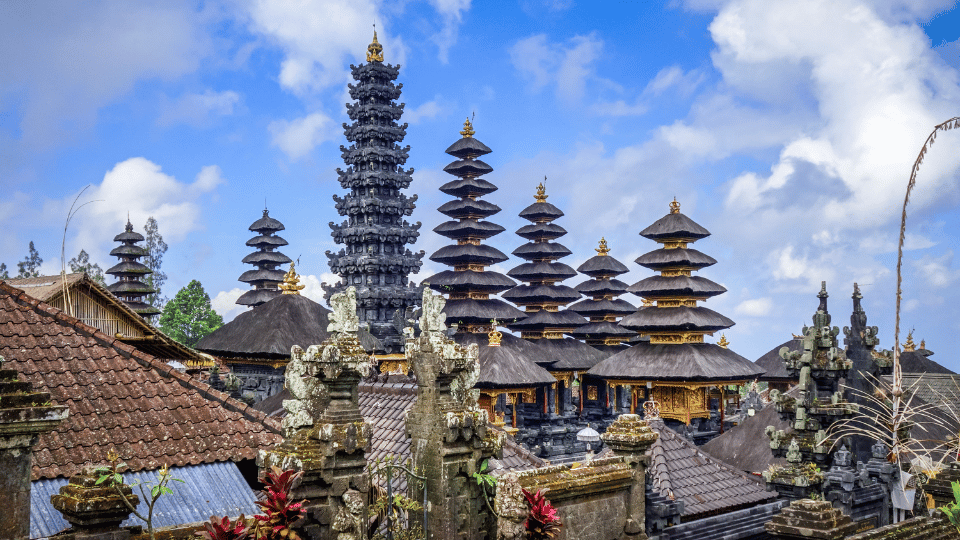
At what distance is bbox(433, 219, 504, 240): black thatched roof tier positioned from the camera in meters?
41.3

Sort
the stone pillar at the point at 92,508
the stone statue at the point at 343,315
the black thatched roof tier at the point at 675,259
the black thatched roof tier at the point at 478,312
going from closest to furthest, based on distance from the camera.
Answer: the stone pillar at the point at 92,508 → the stone statue at the point at 343,315 → the black thatched roof tier at the point at 675,259 → the black thatched roof tier at the point at 478,312

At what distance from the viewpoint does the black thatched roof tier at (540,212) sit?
45.9 meters

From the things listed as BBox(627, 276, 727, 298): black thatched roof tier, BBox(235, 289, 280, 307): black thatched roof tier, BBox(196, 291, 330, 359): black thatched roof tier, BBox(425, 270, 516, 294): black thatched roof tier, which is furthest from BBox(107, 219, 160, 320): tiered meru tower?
BBox(627, 276, 727, 298): black thatched roof tier

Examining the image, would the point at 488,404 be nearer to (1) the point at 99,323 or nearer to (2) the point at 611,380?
(2) the point at 611,380

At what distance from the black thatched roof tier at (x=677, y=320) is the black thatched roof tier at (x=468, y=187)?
36.4 feet

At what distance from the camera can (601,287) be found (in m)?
48.2

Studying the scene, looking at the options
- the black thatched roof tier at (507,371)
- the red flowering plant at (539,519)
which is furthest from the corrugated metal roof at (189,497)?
the black thatched roof tier at (507,371)

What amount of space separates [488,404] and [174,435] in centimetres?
2383

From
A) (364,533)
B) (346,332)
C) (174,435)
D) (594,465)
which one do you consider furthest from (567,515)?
(174,435)

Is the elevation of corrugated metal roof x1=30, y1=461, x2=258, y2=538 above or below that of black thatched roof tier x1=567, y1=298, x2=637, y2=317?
below

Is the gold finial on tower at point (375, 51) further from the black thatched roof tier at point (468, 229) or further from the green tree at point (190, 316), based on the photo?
the green tree at point (190, 316)

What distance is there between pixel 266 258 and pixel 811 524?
4399cm

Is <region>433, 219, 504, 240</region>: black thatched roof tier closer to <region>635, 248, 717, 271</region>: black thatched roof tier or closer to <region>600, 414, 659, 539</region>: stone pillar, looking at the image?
<region>635, 248, 717, 271</region>: black thatched roof tier

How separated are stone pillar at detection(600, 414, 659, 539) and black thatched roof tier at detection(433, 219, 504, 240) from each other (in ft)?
98.1
